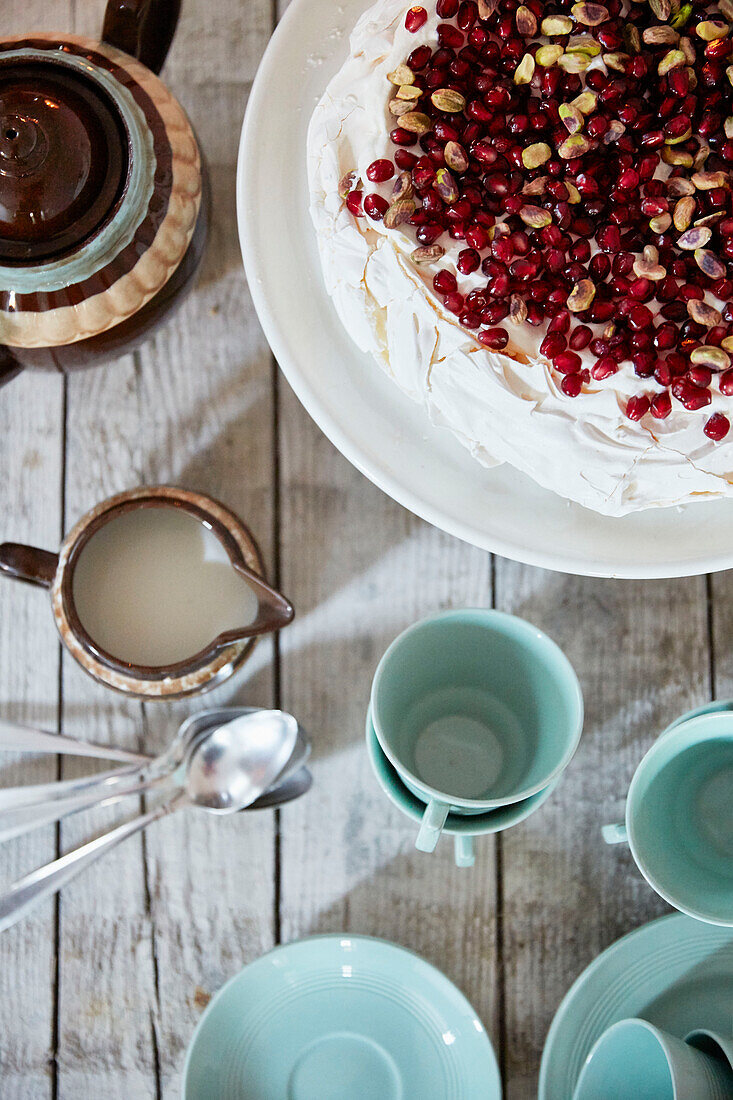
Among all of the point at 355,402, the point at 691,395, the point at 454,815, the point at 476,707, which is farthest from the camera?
the point at 476,707

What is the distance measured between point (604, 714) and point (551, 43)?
2.16 feet

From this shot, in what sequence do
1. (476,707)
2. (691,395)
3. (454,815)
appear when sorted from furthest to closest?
1. (476,707)
2. (454,815)
3. (691,395)

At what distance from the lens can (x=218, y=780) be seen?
3.29ft

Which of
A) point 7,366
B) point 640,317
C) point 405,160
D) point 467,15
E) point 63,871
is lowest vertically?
→ point 63,871

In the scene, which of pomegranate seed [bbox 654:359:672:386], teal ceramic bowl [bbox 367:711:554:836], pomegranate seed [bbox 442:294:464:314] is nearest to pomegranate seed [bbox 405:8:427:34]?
pomegranate seed [bbox 442:294:464:314]

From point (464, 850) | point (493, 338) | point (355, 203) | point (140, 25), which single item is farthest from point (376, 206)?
point (464, 850)

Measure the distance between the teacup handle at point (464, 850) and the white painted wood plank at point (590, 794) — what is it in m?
0.09

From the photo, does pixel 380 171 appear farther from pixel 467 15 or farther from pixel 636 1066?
pixel 636 1066

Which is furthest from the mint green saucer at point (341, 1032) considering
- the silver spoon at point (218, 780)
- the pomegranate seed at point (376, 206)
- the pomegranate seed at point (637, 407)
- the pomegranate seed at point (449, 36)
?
the pomegranate seed at point (449, 36)

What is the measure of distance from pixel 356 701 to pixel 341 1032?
347mm

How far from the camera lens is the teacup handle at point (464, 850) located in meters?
0.96

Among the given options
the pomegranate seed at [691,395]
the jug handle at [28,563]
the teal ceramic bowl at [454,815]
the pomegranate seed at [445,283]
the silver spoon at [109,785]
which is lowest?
the silver spoon at [109,785]

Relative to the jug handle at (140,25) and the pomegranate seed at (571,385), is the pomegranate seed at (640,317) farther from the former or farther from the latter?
the jug handle at (140,25)

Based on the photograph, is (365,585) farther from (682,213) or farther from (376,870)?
(682,213)
